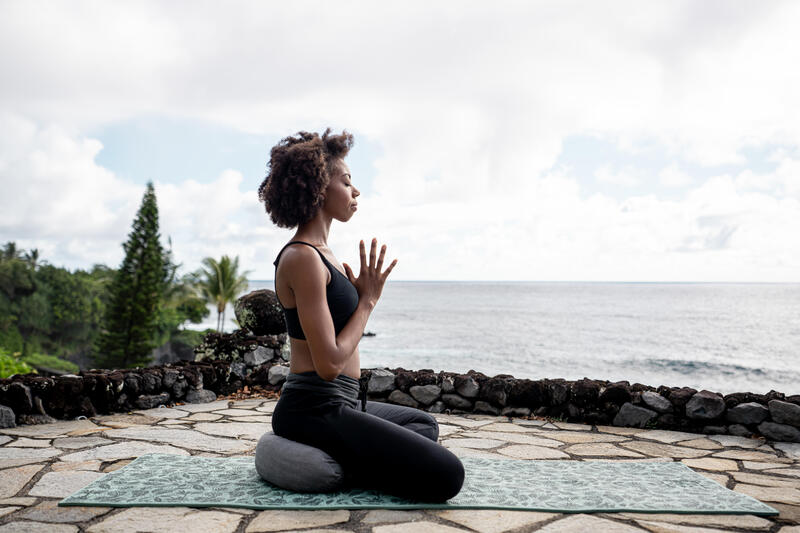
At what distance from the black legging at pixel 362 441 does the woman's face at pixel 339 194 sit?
2.84ft

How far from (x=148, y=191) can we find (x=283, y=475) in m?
32.0

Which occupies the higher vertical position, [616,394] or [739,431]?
[616,394]

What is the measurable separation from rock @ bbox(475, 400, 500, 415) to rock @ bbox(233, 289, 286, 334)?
10.0 feet

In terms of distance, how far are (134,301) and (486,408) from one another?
28979 millimetres

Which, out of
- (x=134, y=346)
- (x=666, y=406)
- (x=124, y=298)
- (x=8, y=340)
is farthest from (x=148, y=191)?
(x=666, y=406)

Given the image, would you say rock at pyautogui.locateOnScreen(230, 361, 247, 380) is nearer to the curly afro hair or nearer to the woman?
the woman

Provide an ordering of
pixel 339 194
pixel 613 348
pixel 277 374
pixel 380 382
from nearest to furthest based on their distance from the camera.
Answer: pixel 339 194 < pixel 380 382 < pixel 277 374 < pixel 613 348

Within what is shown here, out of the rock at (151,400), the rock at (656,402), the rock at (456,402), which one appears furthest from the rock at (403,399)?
the rock at (151,400)

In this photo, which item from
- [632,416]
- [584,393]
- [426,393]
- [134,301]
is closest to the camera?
[632,416]

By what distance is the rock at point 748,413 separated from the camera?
496 cm

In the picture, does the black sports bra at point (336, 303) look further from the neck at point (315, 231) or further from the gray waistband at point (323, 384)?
the gray waistband at point (323, 384)

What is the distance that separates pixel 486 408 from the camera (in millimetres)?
5930

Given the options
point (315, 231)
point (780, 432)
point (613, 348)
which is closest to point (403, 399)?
point (780, 432)

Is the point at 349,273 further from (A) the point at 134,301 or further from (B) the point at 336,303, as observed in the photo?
(A) the point at 134,301
